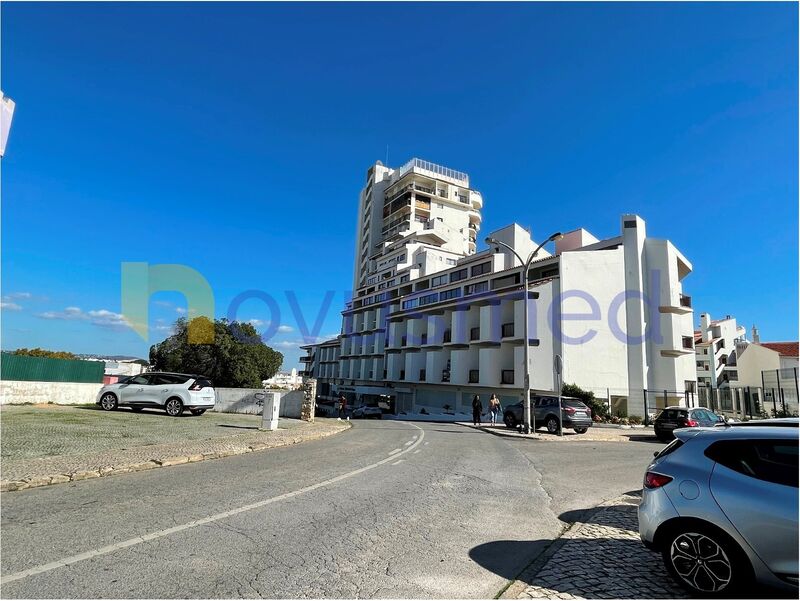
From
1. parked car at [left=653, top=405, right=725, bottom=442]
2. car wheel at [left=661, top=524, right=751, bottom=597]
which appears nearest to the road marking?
car wheel at [left=661, top=524, right=751, bottom=597]

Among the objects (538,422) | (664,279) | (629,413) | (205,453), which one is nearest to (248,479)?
(205,453)

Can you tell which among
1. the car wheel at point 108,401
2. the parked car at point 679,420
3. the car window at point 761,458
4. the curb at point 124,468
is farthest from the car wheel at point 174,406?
the parked car at point 679,420

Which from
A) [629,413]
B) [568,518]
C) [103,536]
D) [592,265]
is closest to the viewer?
[103,536]

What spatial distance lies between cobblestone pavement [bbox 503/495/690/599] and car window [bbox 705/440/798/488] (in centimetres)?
117

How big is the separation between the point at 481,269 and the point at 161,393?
119 ft

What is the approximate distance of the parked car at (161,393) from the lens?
58.7 ft

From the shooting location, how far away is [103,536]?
4.72 meters

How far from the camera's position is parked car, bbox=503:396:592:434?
2083 centimetres

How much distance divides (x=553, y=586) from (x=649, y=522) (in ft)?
3.50

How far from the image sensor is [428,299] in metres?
54.9

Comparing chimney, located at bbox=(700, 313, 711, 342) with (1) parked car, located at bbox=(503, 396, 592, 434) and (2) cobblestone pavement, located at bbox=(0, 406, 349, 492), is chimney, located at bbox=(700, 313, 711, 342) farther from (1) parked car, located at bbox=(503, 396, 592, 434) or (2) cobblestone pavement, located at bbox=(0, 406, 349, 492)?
(2) cobblestone pavement, located at bbox=(0, 406, 349, 492)

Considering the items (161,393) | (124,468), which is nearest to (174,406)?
(161,393)

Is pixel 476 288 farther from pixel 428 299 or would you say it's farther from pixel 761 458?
pixel 761 458

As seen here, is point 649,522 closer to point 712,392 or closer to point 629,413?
point 629,413
